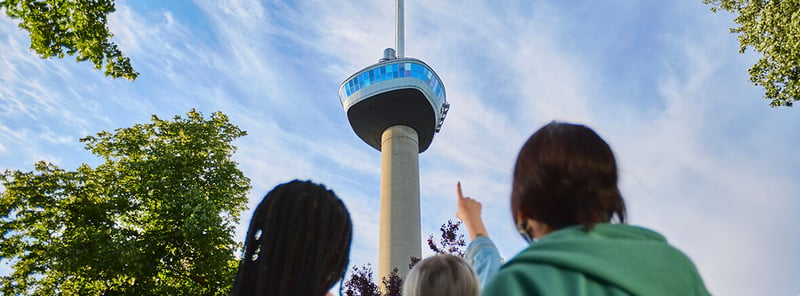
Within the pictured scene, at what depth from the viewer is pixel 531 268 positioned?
1.34 m

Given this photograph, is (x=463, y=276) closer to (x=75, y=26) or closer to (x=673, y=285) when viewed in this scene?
(x=673, y=285)

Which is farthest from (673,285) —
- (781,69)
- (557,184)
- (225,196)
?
(225,196)

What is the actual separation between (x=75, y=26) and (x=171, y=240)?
9758mm

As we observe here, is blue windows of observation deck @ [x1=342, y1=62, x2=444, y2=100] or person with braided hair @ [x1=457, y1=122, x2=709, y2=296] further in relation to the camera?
blue windows of observation deck @ [x1=342, y1=62, x2=444, y2=100]

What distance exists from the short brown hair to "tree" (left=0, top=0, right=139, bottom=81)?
12156 millimetres

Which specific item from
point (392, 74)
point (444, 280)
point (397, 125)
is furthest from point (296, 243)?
point (397, 125)

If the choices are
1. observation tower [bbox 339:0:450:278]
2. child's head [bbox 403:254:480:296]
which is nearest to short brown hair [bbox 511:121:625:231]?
child's head [bbox 403:254:480:296]

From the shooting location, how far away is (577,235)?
1403 mm

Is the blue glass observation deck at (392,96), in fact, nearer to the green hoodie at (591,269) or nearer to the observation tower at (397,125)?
the observation tower at (397,125)

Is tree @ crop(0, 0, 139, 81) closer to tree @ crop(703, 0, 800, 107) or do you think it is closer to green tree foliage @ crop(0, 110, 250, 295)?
green tree foliage @ crop(0, 110, 250, 295)

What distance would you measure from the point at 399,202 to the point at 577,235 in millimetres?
40311

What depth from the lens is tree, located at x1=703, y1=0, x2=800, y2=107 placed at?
510 inches

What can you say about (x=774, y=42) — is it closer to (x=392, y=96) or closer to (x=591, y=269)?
(x=591, y=269)

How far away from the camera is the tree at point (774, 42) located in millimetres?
12961
